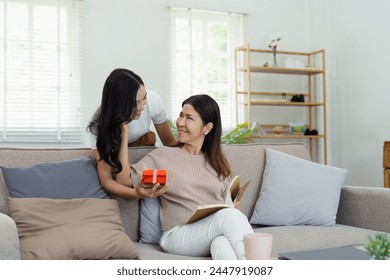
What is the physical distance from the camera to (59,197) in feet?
6.36

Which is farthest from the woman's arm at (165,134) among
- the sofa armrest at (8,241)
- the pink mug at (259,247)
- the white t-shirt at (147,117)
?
the pink mug at (259,247)

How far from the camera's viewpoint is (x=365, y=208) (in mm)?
2408

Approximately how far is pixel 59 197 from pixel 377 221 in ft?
4.82

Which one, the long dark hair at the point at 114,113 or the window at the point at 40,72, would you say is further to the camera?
the window at the point at 40,72

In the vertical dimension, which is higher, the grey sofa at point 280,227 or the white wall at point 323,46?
the white wall at point 323,46

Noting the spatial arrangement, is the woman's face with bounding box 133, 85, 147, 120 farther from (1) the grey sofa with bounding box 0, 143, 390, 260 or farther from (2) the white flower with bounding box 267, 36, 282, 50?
(2) the white flower with bounding box 267, 36, 282, 50

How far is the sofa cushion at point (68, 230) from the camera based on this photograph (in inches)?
66.8

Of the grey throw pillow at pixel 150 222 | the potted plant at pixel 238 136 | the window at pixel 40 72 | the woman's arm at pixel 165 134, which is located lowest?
the grey throw pillow at pixel 150 222

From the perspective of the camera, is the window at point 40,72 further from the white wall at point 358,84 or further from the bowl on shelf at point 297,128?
the white wall at point 358,84

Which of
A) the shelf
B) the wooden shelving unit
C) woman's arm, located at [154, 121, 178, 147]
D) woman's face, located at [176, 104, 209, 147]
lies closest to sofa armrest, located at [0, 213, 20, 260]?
woman's face, located at [176, 104, 209, 147]

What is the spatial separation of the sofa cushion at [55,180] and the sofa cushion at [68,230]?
0.17 feet

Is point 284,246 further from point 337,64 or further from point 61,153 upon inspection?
point 337,64

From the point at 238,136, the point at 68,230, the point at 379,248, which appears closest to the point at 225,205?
the point at 68,230
